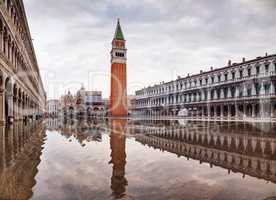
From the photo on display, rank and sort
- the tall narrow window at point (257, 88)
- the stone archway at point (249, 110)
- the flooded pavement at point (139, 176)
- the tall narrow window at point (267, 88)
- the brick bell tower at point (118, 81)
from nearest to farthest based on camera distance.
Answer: the flooded pavement at point (139, 176), the tall narrow window at point (267, 88), the tall narrow window at point (257, 88), the stone archway at point (249, 110), the brick bell tower at point (118, 81)

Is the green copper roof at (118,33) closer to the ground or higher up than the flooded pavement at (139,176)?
higher up

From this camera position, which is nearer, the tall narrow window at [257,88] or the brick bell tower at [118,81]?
the tall narrow window at [257,88]

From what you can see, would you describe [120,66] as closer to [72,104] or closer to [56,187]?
[72,104]

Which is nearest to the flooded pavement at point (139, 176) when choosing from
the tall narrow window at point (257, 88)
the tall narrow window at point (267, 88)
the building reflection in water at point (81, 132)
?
the building reflection in water at point (81, 132)

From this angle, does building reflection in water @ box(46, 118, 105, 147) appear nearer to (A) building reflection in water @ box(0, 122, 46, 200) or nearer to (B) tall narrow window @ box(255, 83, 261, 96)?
(A) building reflection in water @ box(0, 122, 46, 200)

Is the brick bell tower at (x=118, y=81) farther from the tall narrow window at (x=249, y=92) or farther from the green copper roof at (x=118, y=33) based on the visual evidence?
the tall narrow window at (x=249, y=92)

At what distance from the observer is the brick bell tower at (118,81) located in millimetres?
77062

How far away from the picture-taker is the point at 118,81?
77875 millimetres

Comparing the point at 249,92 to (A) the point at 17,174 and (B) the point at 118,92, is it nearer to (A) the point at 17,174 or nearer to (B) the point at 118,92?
(B) the point at 118,92

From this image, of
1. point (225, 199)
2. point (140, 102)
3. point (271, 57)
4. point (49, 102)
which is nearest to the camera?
point (225, 199)

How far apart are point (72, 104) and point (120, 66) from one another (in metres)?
62.0

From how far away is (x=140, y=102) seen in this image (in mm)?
98938

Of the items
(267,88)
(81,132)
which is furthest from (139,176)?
(267,88)

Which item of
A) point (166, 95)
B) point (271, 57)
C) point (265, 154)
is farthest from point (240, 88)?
point (265, 154)
